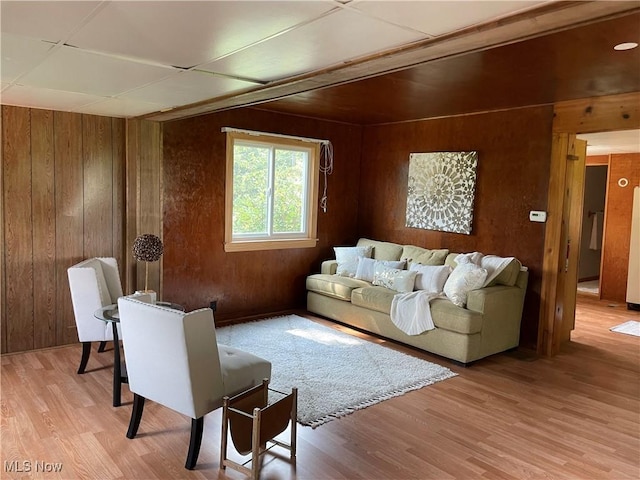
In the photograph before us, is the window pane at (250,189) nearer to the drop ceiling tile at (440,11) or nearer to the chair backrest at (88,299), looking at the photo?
the chair backrest at (88,299)

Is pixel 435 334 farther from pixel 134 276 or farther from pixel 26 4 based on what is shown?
pixel 26 4

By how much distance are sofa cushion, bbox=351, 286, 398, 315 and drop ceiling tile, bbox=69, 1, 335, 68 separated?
3.13 m

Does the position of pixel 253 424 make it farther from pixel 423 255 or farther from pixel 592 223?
pixel 592 223

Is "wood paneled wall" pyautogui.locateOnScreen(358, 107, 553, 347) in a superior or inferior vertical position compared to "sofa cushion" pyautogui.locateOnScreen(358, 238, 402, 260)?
superior

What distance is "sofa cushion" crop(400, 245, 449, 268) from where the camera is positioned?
17.4 feet

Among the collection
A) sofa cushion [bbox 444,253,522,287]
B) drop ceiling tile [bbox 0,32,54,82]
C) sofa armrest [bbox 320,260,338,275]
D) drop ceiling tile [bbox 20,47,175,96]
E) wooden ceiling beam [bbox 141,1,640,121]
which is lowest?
sofa armrest [bbox 320,260,338,275]

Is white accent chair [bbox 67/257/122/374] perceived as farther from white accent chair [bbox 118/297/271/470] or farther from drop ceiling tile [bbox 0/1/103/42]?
drop ceiling tile [bbox 0/1/103/42]

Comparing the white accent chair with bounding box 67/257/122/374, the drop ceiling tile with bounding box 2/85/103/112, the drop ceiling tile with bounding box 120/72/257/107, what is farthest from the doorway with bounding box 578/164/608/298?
the drop ceiling tile with bounding box 2/85/103/112

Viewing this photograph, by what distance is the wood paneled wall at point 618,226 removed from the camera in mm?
7391

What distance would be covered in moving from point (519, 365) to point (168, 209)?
3692 millimetres

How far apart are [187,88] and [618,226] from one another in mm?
6968

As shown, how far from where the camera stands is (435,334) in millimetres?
4535

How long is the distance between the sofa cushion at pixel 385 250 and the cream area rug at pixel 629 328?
2.68 meters

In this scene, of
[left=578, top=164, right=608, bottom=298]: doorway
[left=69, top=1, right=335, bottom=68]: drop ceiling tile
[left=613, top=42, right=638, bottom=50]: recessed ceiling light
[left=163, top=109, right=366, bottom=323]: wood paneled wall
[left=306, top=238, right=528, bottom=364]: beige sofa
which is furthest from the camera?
[left=578, top=164, right=608, bottom=298]: doorway
